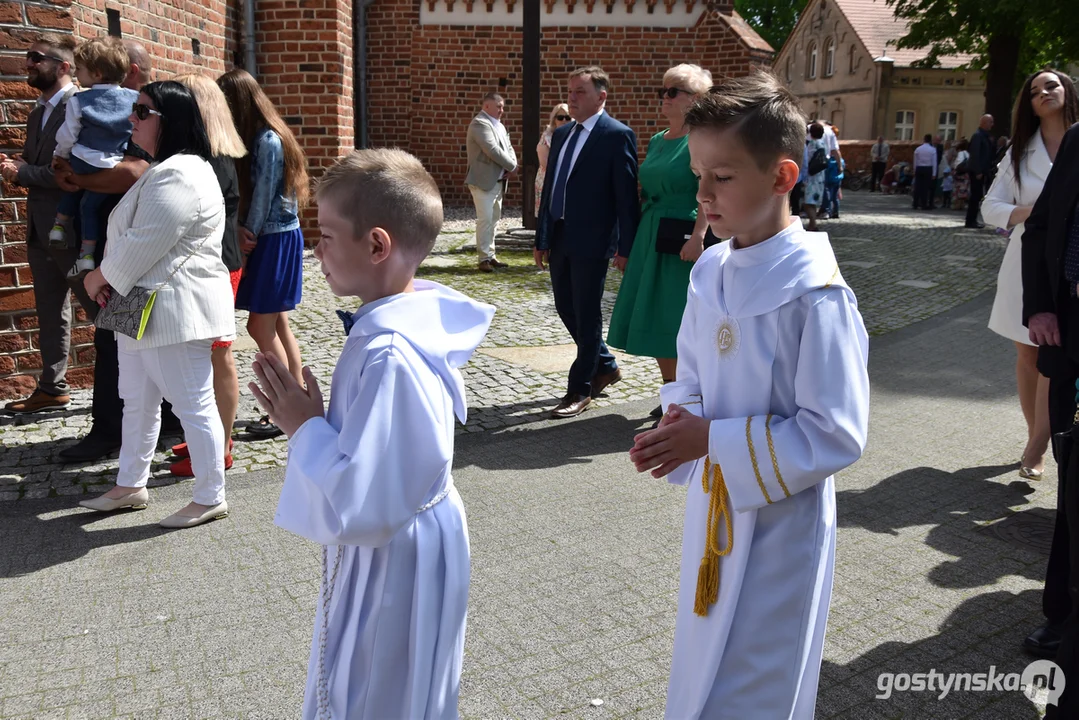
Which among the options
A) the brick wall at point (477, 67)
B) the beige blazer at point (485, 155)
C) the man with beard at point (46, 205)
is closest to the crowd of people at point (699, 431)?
the man with beard at point (46, 205)

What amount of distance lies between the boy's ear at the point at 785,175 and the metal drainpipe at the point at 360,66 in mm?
15516

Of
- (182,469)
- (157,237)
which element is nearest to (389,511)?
(157,237)

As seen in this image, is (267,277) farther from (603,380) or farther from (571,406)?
(603,380)

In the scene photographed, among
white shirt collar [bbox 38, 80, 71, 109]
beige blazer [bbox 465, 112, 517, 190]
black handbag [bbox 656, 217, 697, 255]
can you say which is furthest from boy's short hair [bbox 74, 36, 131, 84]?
beige blazer [bbox 465, 112, 517, 190]

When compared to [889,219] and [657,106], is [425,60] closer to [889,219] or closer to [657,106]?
[657,106]

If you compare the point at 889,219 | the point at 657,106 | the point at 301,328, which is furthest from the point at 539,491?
the point at 889,219

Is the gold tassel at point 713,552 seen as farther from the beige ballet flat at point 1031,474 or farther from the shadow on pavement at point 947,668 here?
the beige ballet flat at point 1031,474

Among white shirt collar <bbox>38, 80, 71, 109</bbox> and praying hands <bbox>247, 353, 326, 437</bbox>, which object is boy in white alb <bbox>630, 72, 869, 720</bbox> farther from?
white shirt collar <bbox>38, 80, 71, 109</bbox>

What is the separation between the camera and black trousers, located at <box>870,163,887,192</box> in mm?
32594

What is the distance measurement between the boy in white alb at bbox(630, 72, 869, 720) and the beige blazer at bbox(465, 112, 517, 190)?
31.2 ft

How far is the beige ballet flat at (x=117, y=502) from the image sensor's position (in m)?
4.36

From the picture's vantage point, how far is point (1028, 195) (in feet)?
15.8

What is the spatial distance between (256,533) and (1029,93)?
4175mm

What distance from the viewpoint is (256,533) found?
13.8 ft
